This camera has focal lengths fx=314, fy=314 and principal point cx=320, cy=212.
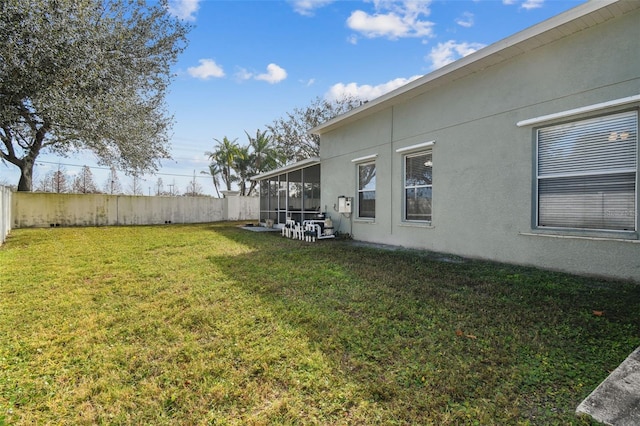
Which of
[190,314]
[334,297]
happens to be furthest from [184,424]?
[334,297]

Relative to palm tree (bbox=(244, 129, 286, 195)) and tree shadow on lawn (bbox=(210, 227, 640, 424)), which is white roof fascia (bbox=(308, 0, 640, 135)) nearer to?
tree shadow on lawn (bbox=(210, 227, 640, 424))

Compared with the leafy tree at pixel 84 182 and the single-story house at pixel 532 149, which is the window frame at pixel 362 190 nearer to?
the single-story house at pixel 532 149

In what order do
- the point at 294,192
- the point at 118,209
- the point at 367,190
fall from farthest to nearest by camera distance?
1. the point at 118,209
2. the point at 294,192
3. the point at 367,190

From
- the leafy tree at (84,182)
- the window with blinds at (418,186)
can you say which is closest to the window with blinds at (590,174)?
the window with blinds at (418,186)

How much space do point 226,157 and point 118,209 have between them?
34.9 ft

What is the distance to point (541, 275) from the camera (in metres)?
4.48

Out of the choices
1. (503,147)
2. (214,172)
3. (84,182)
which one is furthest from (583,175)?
(214,172)

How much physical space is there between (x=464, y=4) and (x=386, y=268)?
→ 5708mm

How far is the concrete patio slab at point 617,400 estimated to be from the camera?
63.2 inches

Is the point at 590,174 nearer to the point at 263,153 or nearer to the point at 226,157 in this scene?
the point at 263,153

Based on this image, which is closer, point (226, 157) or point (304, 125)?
point (304, 125)

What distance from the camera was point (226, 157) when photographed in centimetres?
2603

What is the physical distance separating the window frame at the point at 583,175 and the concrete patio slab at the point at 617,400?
303 cm

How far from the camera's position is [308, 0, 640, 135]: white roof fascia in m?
4.05
